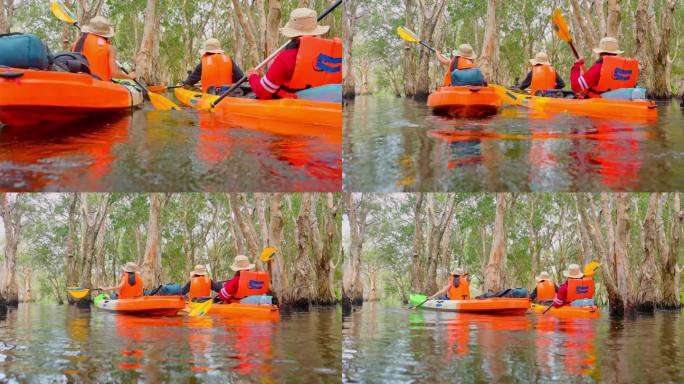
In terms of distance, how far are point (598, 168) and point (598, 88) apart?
3.39m

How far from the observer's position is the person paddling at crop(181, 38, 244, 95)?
25.2 ft

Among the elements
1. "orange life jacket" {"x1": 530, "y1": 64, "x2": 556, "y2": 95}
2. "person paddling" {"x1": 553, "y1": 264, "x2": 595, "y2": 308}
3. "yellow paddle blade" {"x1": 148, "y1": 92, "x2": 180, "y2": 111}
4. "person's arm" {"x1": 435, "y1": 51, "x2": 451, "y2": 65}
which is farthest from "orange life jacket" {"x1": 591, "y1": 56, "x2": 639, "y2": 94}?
"yellow paddle blade" {"x1": 148, "y1": 92, "x2": 180, "y2": 111}

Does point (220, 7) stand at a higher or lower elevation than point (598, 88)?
higher

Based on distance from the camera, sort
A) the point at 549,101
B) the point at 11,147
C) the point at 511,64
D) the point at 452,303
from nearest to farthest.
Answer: the point at 11,147 < the point at 549,101 < the point at 511,64 < the point at 452,303

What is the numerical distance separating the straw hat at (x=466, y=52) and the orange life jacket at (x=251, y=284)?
3916 mm

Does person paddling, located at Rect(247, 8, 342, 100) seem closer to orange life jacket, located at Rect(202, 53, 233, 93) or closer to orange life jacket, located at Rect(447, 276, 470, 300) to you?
orange life jacket, located at Rect(202, 53, 233, 93)

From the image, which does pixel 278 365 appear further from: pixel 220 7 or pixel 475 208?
pixel 220 7

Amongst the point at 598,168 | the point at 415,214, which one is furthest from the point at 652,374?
the point at 415,214

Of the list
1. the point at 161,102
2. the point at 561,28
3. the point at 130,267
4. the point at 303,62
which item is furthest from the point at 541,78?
the point at 130,267

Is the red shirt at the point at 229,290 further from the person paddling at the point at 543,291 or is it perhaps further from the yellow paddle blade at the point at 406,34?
the person paddling at the point at 543,291

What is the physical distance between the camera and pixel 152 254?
10695 millimetres

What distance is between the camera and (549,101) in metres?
7.50

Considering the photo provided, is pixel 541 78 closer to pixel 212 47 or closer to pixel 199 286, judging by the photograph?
pixel 212 47

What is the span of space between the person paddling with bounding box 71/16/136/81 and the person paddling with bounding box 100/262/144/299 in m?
4.06
